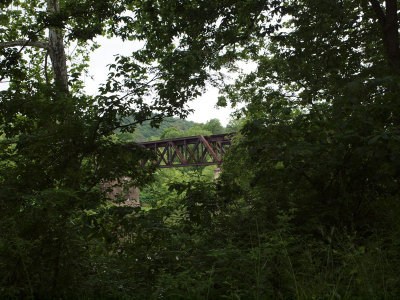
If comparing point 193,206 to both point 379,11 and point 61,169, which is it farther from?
point 379,11

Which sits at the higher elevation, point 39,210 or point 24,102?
point 24,102

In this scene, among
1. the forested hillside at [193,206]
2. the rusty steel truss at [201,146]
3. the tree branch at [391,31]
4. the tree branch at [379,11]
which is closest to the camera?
the forested hillside at [193,206]

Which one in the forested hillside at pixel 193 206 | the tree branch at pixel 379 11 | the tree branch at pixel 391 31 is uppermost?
the tree branch at pixel 379 11

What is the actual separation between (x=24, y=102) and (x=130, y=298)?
11.8 feet

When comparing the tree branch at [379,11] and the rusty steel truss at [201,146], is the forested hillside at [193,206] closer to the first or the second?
the tree branch at [379,11]

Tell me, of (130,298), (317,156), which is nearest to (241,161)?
(317,156)

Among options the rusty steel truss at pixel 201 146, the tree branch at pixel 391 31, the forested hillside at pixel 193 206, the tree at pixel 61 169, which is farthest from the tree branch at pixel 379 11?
the rusty steel truss at pixel 201 146

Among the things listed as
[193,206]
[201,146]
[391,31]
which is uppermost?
[391,31]

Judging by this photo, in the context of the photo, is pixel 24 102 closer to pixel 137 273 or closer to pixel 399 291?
pixel 137 273

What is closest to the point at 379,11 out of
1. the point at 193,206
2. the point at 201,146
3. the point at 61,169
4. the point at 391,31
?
the point at 391,31

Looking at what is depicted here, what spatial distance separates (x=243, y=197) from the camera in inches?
229

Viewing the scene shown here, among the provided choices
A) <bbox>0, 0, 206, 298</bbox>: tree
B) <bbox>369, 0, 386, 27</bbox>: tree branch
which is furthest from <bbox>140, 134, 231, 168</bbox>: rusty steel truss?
<bbox>0, 0, 206, 298</bbox>: tree

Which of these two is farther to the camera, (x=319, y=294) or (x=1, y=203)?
(x=1, y=203)

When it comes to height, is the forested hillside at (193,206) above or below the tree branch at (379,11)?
below
